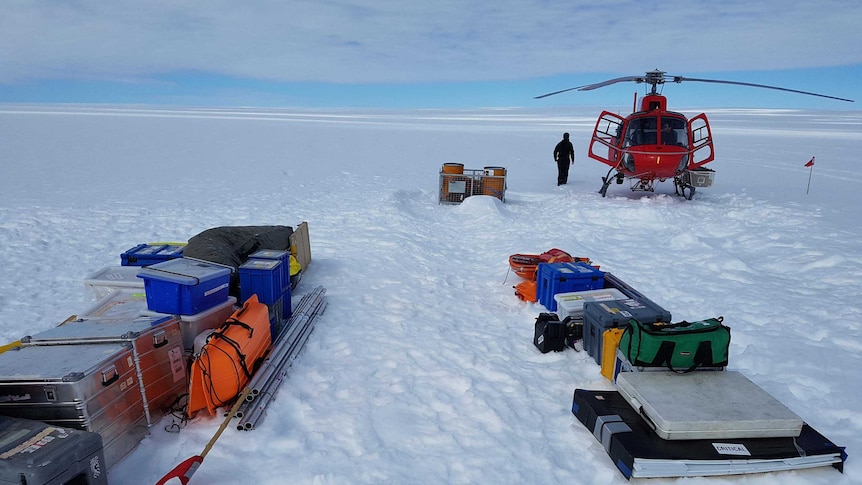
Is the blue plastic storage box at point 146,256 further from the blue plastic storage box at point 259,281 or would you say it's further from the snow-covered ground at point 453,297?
the blue plastic storage box at point 259,281

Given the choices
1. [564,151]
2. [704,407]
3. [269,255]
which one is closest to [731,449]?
[704,407]

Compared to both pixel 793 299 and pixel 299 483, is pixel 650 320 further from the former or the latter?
pixel 299 483

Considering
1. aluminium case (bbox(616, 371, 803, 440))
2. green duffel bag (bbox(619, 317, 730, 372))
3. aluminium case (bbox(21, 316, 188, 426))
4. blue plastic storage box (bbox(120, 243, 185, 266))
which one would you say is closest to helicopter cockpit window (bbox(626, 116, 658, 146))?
green duffel bag (bbox(619, 317, 730, 372))

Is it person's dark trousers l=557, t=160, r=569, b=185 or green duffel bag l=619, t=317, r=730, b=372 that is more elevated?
person's dark trousers l=557, t=160, r=569, b=185

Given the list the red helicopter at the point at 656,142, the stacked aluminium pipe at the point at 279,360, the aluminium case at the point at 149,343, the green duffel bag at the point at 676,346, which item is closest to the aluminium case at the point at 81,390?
the aluminium case at the point at 149,343

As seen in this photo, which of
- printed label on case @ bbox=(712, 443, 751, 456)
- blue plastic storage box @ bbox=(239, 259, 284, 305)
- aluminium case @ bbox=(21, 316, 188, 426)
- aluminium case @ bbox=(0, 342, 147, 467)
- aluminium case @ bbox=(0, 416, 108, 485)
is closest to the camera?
aluminium case @ bbox=(0, 416, 108, 485)

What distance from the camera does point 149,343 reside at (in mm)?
3342

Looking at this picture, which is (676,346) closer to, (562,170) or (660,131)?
(660,131)

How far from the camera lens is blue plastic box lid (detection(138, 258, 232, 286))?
3.81 meters

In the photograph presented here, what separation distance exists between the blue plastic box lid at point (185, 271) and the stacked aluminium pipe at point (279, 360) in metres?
0.85

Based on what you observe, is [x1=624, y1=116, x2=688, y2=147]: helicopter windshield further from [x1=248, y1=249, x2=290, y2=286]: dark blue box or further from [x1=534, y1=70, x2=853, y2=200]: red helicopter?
[x1=248, y1=249, x2=290, y2=286]: dark blue box

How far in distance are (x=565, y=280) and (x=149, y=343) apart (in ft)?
13.5

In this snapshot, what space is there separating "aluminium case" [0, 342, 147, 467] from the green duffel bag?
360 centimetres

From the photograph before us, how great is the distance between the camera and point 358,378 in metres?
4.18
